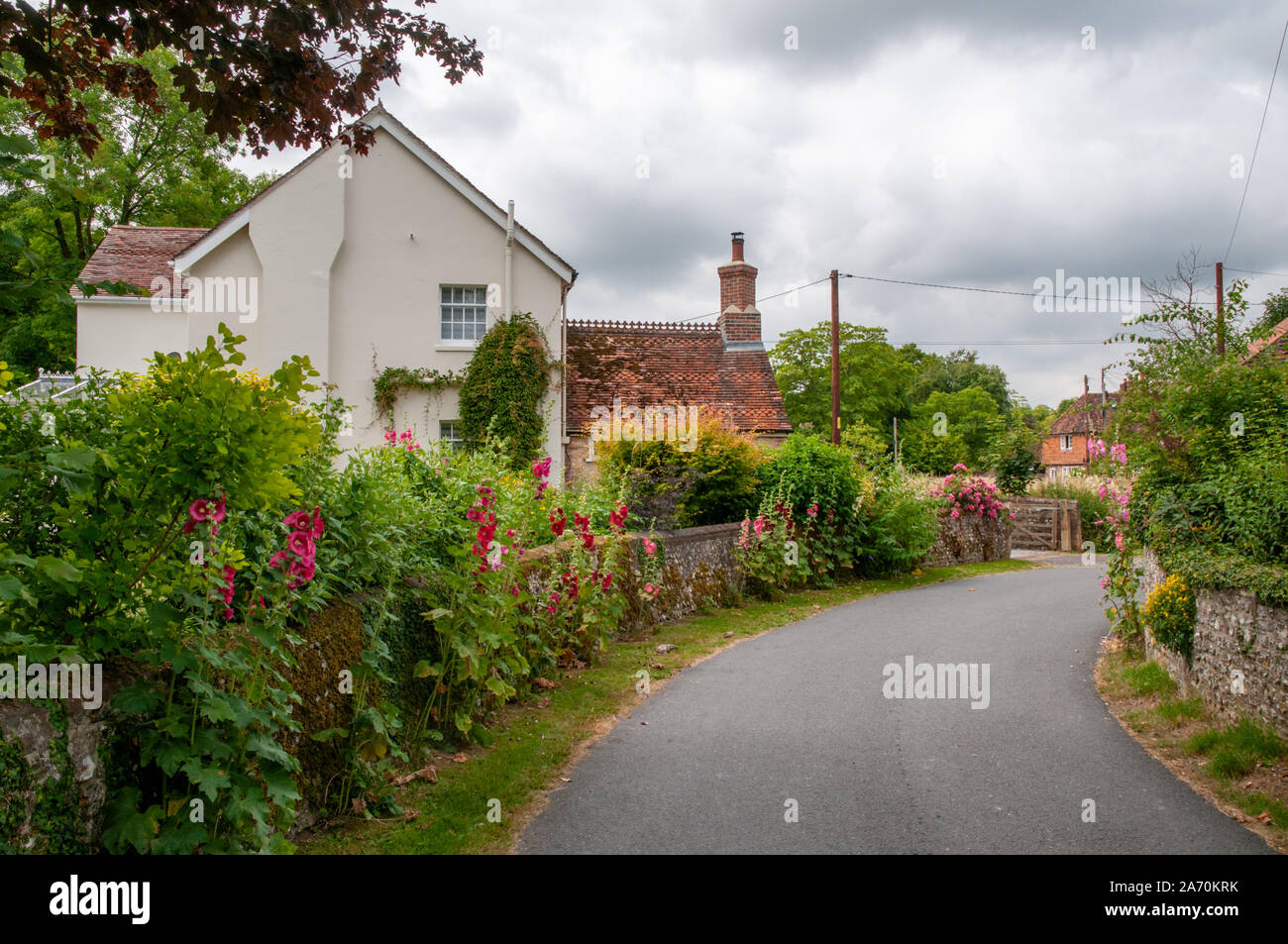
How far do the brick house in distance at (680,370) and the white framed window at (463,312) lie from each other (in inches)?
115

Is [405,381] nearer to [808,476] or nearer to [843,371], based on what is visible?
[808,476]

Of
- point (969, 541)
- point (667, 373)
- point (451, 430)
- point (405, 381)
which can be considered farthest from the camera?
point (667, 373)

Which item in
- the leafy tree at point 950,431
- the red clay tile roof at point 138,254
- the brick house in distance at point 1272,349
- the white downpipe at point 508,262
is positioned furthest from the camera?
the leafy tree at point 950,431

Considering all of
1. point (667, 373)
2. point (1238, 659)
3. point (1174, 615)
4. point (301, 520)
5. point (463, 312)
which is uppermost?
point (463, 312)

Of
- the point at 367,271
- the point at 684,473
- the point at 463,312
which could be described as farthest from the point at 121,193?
the point at 684,473

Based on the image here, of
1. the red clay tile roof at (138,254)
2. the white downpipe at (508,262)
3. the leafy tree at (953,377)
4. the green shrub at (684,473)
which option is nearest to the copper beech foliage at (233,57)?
the green shrub at (684,473)

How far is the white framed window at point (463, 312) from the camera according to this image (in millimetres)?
20859

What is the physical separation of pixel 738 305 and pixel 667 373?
419 cm

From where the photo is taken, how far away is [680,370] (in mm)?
24375

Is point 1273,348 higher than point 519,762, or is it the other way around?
point 1273,348

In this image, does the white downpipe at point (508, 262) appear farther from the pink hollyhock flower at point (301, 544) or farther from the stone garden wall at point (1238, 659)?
the pink hollyhock flower at point (301, 544)

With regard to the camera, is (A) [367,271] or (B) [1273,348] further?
(A) [367,271]

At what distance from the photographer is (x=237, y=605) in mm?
4023

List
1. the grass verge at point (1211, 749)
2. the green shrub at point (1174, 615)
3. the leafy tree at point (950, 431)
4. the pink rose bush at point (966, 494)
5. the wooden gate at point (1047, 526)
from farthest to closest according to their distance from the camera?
the leafy tree at point (950, 431) < the wooden gate at point (1047, 526) < the pink rose bush at point (966, 494) < the green shrub at point (1174, 615) < the grass verge at point (1211, 749)
